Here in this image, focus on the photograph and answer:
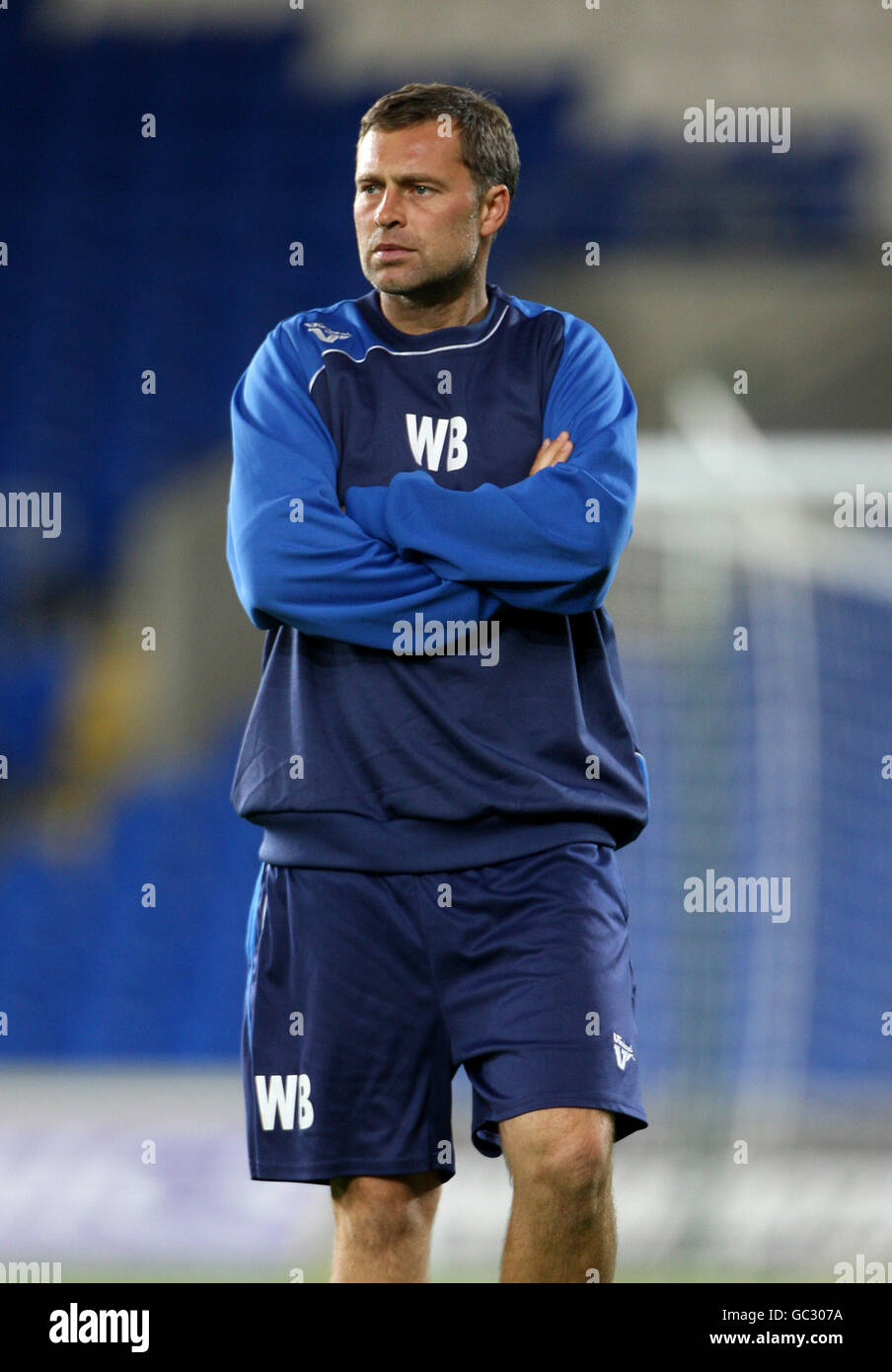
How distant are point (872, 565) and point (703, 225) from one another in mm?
2009

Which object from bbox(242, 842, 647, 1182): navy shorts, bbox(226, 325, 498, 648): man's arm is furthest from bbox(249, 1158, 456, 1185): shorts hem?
bbox(226, 325, 498, 648): man's arm

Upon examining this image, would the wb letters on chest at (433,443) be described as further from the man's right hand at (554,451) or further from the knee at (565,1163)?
the knee at (565,1163)

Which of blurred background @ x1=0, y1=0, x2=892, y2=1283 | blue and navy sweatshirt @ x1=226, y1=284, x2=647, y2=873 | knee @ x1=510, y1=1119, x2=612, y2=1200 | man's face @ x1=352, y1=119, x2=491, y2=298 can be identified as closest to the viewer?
knee @ x1=510, y1=1119, x2=612, y2=1200

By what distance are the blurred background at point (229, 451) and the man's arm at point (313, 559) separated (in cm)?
268

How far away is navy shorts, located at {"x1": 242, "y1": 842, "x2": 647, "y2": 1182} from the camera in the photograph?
1948 millimetres

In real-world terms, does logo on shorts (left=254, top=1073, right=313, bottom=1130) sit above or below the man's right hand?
below

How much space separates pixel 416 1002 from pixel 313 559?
524 mm

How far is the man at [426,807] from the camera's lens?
1.95 meters

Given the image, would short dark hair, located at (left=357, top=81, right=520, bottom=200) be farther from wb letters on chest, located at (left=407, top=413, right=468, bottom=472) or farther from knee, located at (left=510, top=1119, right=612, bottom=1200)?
knee, located at (left=510, top=1119, right=612, bottom=1200)

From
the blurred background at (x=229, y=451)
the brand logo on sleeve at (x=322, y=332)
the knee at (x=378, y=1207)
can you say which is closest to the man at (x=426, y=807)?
the knee at (x=378, y=1207)

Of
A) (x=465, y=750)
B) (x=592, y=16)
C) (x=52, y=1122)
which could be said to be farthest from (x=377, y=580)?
(x=592, y=16)

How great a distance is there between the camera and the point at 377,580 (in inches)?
78.7

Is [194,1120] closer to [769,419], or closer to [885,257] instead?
[769,419]

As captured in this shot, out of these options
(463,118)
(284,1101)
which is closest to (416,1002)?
(284,1101)
